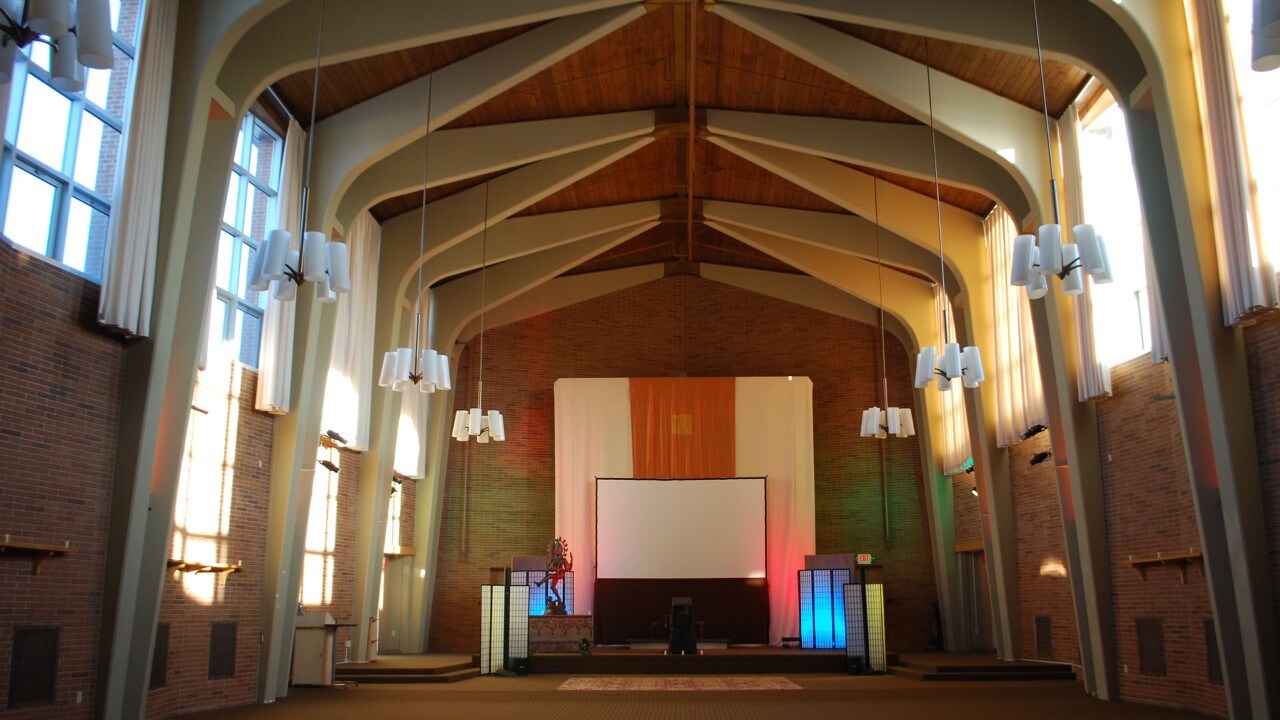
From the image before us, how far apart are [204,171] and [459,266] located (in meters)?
7.04

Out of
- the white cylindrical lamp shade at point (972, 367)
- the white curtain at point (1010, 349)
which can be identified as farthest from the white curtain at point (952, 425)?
the white cylindrical lamp shade at point (972, 367)

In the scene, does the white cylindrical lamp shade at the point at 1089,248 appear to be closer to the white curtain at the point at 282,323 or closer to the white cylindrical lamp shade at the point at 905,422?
the white curtain at the point at 282,323

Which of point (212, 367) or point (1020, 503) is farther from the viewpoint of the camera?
point (1020, 503)

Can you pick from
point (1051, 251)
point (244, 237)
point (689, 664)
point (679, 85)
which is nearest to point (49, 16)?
point (1051, 251)

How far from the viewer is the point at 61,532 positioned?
27.0ft

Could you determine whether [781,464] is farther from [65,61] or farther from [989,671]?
[65,61]

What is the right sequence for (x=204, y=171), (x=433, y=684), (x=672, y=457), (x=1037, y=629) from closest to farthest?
(x=204, y=171) < (x=433, y=684) < (x=1037, y=629) < (x=672, y=457)

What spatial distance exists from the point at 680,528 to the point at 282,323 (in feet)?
31.8

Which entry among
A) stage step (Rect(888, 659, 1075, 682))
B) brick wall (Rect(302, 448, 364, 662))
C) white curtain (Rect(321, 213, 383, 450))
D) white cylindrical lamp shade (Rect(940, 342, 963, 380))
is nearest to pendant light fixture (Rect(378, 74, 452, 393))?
white curtain (Rect(321, 213, 383, 450))

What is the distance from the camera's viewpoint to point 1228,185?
8711 mm

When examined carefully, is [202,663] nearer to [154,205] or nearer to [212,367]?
[212,367]

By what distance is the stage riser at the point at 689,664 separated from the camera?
1580cm

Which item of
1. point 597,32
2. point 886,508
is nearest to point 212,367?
point 597,32

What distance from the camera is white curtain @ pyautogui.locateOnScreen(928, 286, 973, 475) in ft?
57.9
